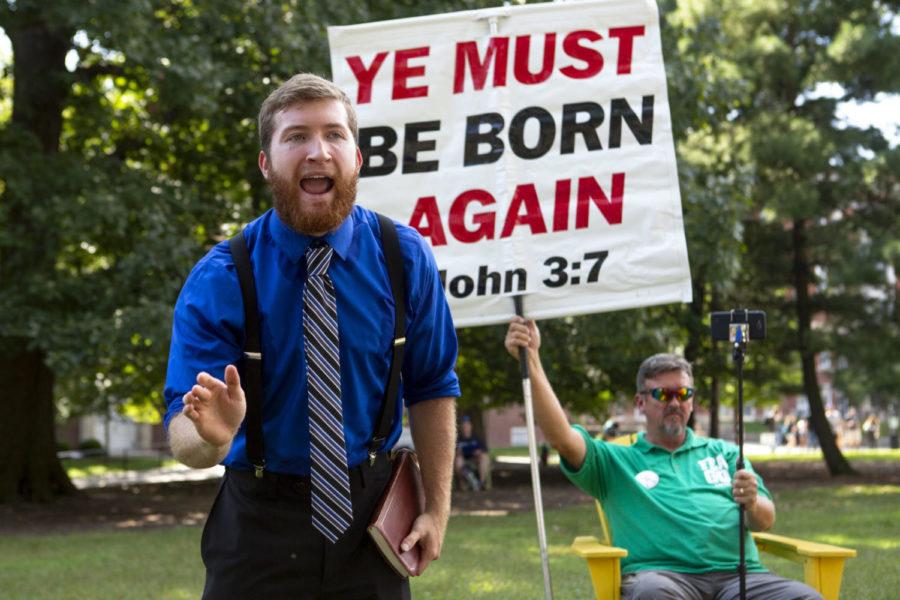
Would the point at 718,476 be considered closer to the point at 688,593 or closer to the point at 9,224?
the point at 688,593

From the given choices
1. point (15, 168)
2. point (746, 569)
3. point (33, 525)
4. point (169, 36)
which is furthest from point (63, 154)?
point (746, 569)

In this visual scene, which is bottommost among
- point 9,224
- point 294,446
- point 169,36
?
point 294,446

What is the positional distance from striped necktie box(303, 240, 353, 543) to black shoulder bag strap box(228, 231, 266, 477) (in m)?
0.10

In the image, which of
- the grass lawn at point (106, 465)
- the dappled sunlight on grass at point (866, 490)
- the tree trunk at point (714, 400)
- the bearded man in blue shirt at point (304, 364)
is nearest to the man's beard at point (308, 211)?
the bearded man in blue shirt at point (304, 364)

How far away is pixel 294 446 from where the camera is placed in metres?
2.77

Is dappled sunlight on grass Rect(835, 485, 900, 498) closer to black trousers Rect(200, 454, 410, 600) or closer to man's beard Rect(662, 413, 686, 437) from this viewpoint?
man's beard Rect(662, 413, 686, 437)

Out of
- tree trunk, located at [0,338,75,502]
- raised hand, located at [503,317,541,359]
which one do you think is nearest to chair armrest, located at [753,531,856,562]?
raised hand, located at [503,317,541,359]

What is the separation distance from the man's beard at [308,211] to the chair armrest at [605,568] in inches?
116

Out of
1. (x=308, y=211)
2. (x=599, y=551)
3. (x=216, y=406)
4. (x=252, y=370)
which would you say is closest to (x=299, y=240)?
(x=308, y=211)

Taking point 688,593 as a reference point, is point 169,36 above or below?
above

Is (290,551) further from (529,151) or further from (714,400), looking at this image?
(714,400)

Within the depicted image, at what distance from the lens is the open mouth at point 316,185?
278cm

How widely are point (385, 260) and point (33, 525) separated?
17.4 meters

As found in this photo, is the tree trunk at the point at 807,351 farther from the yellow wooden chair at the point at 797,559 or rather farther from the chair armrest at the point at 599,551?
the chair armrest at the point at 599,551
